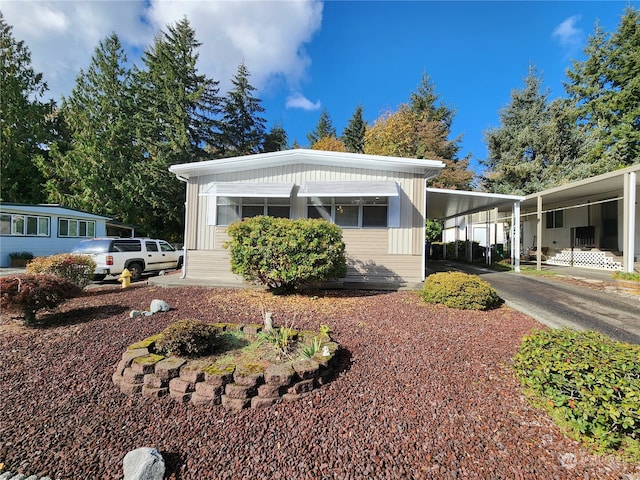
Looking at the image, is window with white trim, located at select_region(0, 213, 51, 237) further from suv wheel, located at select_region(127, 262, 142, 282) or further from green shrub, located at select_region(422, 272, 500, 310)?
green shrub, located at select_region(422, 272, 500, 310)

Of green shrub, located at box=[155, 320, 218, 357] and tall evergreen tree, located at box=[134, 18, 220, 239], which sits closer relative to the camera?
green shrub, located at box=[155, 320, 218, 357]

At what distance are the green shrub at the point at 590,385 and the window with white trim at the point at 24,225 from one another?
70.2 ft

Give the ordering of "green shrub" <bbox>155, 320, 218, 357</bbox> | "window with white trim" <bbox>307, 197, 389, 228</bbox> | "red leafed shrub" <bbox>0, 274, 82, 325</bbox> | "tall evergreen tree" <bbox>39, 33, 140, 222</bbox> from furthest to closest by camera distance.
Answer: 1. "tall evergreen tree" <bbox>39, 33, 140, 222</bbox>
2. "window with white trim" <bbox>307, 197, 389, 228</bbox>
3. "red leafed shrub" <bbox>0, 274, 82, 325</bbox>
4. "green shrub" <bbox>155, 320, 218, 357</bbox>

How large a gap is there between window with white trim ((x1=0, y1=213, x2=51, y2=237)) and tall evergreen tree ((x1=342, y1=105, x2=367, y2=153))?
88.9 feet

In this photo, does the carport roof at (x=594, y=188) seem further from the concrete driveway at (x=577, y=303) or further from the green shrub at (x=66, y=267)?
the green shrub at (x=66, y=267)

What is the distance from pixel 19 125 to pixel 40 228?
10741 mm

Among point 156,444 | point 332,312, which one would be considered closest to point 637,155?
point 332,312

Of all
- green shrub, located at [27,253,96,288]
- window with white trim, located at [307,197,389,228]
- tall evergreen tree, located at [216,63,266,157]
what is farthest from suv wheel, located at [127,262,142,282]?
tall evergreen tree, located at [216,63,266,157]

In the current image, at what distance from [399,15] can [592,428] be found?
10732 millimetres

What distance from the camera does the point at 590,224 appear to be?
13.4m

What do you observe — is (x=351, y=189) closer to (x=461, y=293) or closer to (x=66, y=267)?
(x=461, y=293)

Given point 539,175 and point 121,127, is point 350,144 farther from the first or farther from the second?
point 121,127

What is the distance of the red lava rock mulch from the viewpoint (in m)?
2.06

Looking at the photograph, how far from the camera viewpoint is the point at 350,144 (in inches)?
1304
